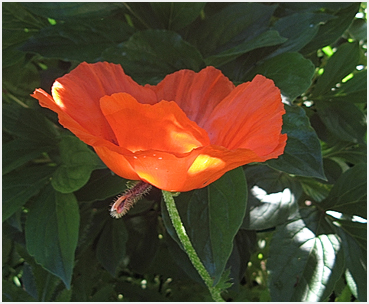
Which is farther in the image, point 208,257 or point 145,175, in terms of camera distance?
point 208,257

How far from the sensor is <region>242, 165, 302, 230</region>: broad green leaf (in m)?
0.59

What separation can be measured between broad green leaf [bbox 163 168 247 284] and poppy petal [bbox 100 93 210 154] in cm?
16

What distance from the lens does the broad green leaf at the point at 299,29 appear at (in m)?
0.56

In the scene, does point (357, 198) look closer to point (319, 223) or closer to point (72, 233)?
point (319, 223)

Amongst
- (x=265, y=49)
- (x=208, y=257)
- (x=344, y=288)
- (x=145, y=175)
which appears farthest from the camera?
(x=344, y=288)

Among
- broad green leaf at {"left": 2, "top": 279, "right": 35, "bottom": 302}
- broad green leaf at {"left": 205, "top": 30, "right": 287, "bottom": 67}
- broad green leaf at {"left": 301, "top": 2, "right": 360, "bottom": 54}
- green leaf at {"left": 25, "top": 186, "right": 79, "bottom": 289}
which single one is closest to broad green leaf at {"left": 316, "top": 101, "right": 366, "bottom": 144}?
broad green leaf at {"left": 301, "top": 2, "right": 360, "bottom": 54}

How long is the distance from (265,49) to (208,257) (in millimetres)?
322

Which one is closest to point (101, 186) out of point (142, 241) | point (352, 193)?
point (142, 241)

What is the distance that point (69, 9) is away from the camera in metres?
0.56

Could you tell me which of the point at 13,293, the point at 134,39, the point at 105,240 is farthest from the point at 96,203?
the point at 134,39

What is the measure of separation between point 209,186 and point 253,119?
19 cm

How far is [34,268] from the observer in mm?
624

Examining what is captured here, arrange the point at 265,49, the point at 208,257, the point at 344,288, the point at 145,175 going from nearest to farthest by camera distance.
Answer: the point at 145,175 → the point at 208,257 → the point at 265,49 → the point at 344,288

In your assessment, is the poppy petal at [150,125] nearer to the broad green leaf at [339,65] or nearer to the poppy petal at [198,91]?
the poppy petal at [198,91]
